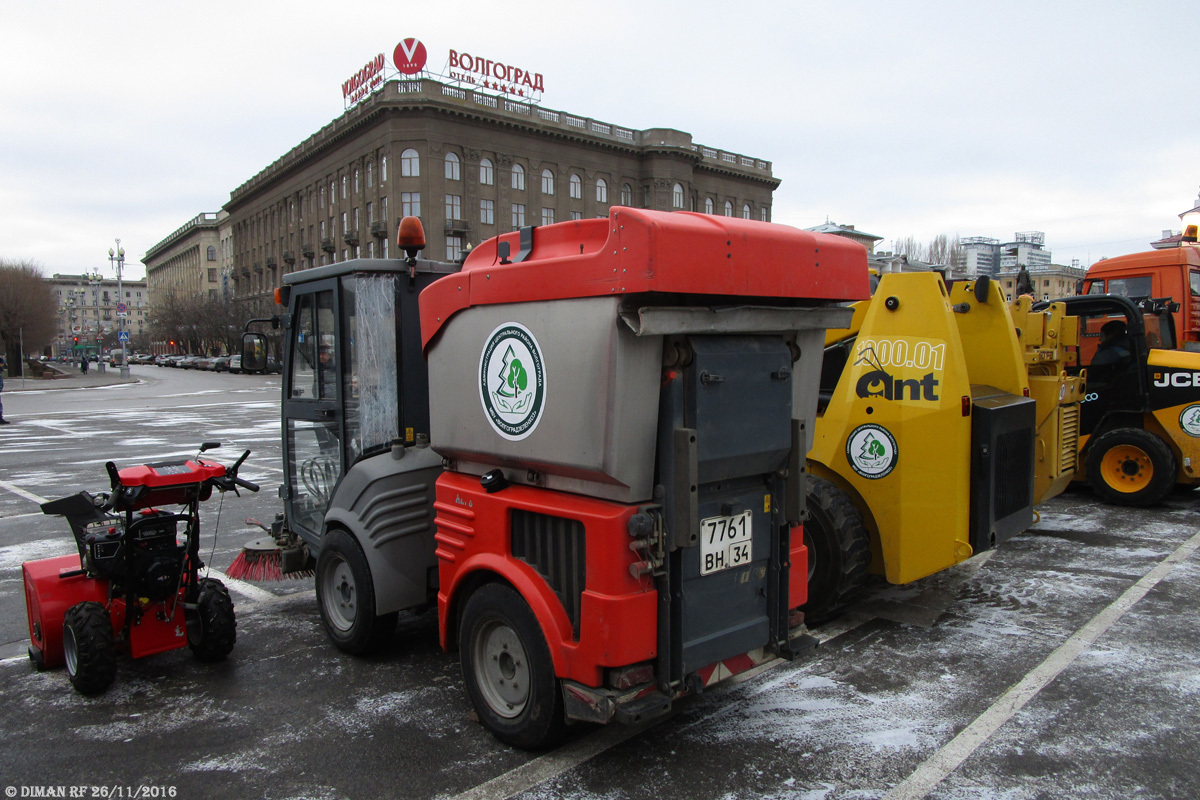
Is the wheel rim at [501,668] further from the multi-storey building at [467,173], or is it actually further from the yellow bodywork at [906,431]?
the multi-storey building at [467,173]

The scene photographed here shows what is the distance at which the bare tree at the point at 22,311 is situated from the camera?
2089 inches

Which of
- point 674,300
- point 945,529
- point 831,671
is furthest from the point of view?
point 945,529

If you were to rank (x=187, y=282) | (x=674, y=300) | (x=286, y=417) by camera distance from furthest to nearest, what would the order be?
(x=187, y=282) → (x=286, y=417) → (x=674, y=300)

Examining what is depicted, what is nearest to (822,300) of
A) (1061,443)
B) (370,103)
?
(1061,443)

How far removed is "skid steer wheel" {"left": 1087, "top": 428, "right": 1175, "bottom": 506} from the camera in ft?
28.6

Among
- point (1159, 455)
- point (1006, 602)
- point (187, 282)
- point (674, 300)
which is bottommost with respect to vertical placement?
point (1006, 602)

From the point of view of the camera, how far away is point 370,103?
60.4 meters

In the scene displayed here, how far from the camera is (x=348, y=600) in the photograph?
4.82 meters

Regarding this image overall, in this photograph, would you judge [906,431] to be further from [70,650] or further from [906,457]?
[70,650]

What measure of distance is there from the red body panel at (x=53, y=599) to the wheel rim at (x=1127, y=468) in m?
9.94

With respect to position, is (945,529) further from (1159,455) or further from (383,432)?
(1159,455)

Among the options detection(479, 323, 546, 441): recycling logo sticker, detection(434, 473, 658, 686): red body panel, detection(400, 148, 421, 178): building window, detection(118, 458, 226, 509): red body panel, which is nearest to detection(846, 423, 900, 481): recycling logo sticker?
detection(434, 473, 658, 686): red body panel

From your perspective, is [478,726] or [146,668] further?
[146,668]

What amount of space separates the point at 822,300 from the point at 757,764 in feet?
7.23
